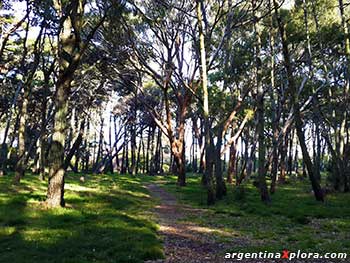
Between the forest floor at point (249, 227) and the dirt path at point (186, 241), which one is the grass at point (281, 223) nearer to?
the forest floor at point (249, 227)

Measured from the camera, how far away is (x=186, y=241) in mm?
Result: 9695

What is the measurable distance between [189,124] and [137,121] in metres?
12.7

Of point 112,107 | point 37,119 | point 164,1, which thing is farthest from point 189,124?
point 164,1

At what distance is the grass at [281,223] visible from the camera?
30.0ft

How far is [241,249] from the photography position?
8.62 meters

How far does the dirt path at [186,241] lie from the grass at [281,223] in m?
→ 0.47

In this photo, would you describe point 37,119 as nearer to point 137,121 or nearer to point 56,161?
point 137,121

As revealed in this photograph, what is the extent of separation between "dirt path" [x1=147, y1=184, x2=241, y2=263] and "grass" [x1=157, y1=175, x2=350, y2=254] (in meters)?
0.47

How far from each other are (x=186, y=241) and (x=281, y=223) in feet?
15.0

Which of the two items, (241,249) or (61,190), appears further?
(61,190)

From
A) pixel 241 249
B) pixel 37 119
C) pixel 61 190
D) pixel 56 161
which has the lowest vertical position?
pixel 241 249

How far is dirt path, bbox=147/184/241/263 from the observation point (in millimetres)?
7973

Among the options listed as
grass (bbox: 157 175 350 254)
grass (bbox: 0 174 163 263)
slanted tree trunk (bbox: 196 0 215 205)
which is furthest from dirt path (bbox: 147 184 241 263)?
slanted tree trunk (bbox: 196 0 215 205)

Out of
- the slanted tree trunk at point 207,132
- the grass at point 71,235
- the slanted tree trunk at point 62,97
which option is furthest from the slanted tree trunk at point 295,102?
the slanted tree trunk at point 62,97
